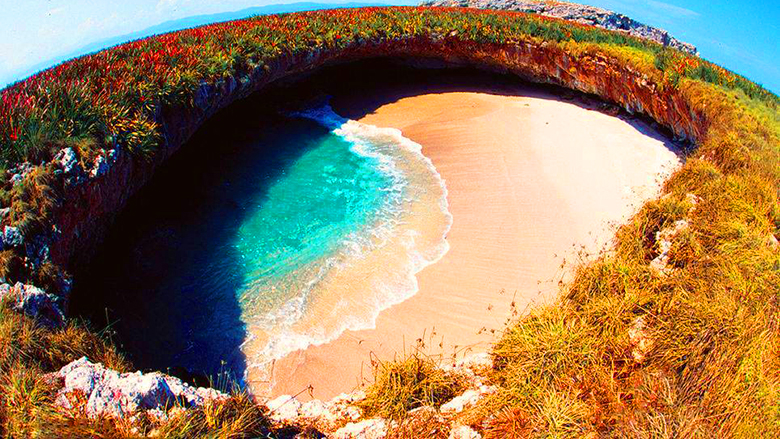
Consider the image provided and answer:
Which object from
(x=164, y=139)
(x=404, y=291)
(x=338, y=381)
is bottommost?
(x=338, y=381)

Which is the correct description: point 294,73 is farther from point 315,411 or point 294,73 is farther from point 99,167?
point 315,411

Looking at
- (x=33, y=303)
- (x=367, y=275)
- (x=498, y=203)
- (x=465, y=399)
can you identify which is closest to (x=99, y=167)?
(x=33, y=303)

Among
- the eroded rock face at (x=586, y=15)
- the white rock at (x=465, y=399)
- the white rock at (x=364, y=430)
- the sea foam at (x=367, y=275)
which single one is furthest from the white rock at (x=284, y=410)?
the eroded rock face at (x=586, y=15)

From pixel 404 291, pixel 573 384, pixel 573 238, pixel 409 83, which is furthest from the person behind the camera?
pixel 409 83

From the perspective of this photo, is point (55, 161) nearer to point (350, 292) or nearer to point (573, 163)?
point (350, 292)

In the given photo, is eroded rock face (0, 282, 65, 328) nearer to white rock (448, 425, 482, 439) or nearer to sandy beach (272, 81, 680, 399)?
sandy beach (272, 81, 680, 399)

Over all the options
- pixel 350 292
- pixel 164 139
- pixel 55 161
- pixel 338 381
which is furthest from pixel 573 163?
pixel 55 161

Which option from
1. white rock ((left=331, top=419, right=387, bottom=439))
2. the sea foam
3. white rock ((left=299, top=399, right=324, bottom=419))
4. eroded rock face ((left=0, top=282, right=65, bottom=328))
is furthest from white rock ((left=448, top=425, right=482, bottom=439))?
eroded rock face ((left=0, top=282, right=65, bottom=328))

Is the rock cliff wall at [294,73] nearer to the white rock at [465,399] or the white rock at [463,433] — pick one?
the white rock at [465,399]
